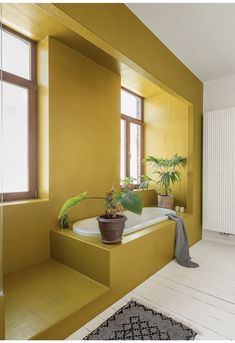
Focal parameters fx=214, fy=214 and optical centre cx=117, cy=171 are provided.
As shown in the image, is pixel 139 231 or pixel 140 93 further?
pixel 140 93

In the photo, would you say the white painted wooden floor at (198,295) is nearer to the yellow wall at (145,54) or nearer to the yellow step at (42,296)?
the yellow step at (42,296)

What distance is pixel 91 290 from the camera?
69.1 inches

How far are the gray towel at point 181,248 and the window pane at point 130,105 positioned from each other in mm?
2198

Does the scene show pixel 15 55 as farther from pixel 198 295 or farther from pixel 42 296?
pixel 198 295

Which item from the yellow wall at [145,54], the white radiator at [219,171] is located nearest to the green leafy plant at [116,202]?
the yellow wall at [145,54]

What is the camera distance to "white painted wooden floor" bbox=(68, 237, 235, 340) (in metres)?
1.60

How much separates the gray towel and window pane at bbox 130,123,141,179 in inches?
61.2

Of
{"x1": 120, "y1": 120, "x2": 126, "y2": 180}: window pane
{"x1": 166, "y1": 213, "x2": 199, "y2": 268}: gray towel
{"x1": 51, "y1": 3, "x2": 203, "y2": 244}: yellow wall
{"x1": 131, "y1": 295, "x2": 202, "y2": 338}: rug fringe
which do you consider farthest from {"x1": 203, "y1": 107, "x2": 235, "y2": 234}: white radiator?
{"x1": 131, "y1": 295, "x2": 202, "y2": 338}: rug fringe

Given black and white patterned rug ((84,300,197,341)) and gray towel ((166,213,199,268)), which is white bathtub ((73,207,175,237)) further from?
black and white patterned rug ((84,300,197,341))

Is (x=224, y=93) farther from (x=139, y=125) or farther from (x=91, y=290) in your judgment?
(x=91, y=290)

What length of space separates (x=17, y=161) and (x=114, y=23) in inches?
65.9

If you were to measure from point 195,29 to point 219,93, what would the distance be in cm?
149

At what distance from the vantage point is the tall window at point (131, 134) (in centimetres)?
393

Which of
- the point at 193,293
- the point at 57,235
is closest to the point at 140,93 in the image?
the point at 57,235
